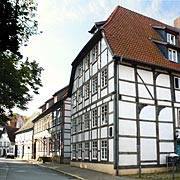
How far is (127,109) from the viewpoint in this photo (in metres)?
20.3

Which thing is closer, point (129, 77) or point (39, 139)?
point (129, 77)

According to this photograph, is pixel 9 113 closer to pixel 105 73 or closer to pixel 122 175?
pixel 105 73

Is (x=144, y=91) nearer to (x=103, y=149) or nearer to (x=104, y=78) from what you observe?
(x=104, y=78)

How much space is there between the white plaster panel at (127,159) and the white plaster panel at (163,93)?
483 cm

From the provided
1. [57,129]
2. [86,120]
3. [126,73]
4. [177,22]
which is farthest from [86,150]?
[177,22]

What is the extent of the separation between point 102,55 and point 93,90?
3199 mm

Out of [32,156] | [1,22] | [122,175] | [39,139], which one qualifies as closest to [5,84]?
[122,175]

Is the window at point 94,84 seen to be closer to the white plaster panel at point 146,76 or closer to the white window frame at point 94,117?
the white window frame at point 94,117

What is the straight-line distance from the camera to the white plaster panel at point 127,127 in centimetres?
1975

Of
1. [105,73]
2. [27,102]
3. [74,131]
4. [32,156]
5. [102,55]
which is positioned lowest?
[32,156]

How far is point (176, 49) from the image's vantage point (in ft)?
79.1

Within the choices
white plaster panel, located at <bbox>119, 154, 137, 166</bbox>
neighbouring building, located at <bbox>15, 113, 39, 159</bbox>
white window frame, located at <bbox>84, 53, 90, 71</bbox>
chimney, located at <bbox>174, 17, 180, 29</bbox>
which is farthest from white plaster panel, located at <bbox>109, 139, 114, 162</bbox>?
neighbouring building, located at <bbox>15, 113, 39, 159</bbox>

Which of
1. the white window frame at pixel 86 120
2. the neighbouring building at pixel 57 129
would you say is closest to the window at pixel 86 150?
the white window frame at pixel 86 120

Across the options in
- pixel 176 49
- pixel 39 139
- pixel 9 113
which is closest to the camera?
pixel 176 49
